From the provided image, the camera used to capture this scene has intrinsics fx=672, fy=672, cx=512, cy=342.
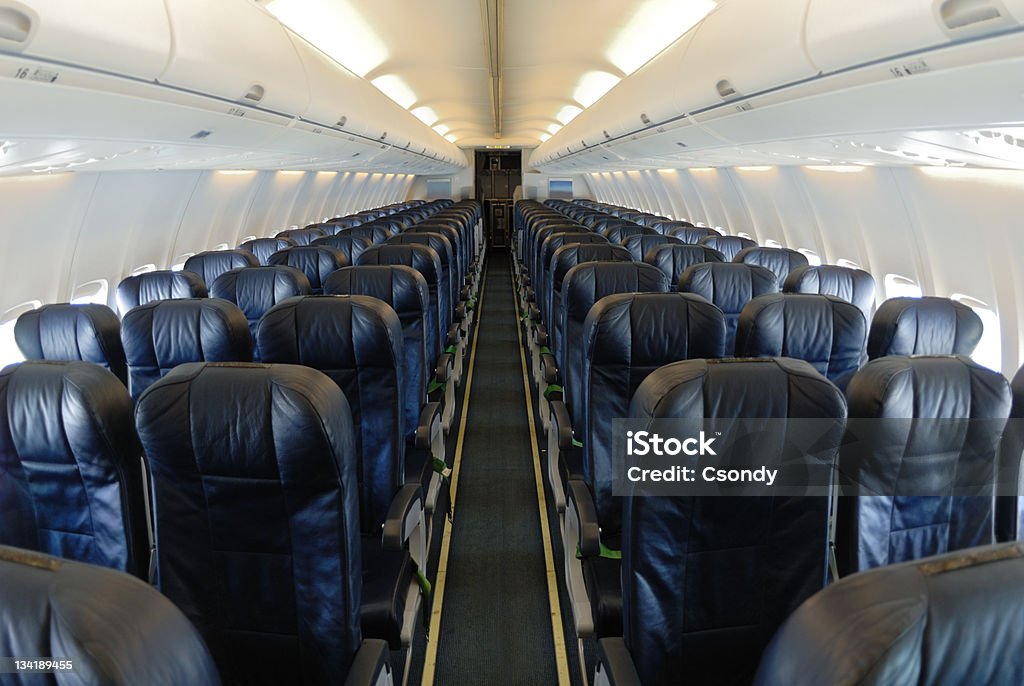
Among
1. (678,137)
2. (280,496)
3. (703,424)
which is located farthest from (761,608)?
(678,137)

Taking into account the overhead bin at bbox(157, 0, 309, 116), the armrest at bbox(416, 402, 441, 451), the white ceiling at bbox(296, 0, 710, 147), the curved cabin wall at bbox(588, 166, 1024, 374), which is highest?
the white ceiling at bbox(296, 0, 710, 147)

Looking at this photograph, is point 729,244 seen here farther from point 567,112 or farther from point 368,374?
point 567,112

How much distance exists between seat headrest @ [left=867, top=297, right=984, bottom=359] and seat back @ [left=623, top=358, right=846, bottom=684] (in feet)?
7.22

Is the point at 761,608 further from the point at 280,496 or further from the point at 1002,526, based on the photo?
the point at 280,496

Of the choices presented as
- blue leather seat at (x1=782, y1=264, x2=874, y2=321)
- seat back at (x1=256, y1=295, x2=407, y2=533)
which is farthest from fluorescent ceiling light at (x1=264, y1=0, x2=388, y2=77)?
blue leather seat at (x1=782, y1=264, x2=874, y2=321)

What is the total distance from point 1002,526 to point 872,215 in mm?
6149

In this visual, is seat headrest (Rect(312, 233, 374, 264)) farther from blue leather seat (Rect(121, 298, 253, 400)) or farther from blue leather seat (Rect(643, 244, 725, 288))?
blue leather seat (Rect(121, 298, 253, 400))

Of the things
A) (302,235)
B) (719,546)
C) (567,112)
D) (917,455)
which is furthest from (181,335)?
(567,112)

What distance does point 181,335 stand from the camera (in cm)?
371

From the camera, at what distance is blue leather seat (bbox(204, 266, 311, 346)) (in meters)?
5.07

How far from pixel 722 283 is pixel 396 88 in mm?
10942

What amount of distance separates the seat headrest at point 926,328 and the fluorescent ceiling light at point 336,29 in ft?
21.5

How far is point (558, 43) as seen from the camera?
390 inches

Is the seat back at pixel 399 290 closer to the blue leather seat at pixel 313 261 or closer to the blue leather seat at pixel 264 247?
the blue leather seat at pixel 313 261
